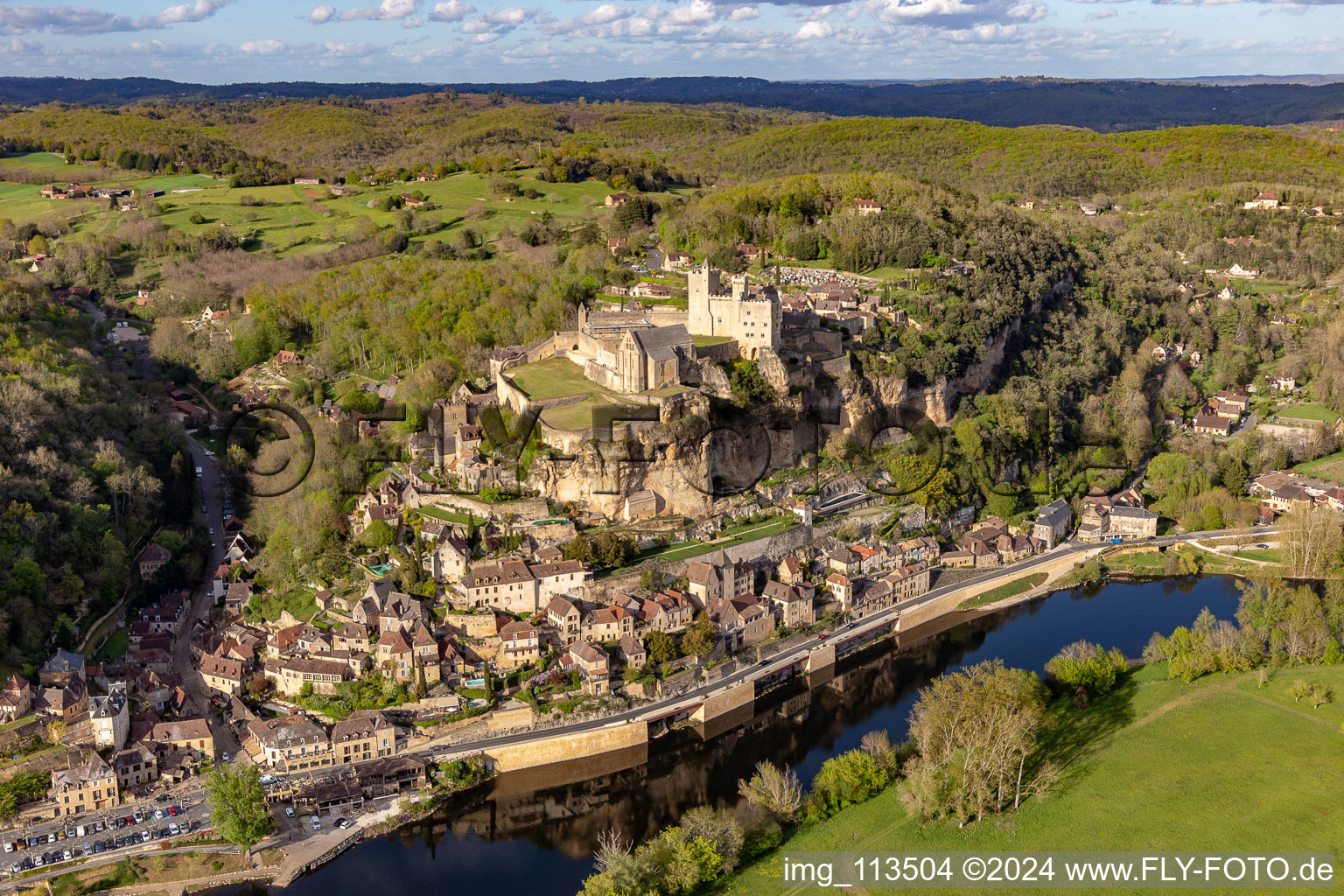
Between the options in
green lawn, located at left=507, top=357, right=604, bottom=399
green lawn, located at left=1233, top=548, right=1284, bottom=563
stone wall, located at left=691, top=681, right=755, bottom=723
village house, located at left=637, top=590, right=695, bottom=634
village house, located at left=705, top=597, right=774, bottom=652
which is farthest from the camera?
green lawn, located at left=1233, top=548, right=1284, bottom=563

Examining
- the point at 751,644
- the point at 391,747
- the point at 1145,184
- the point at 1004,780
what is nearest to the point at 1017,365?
the point at 751,644

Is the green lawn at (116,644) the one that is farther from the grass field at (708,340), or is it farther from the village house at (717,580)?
the grass field at (708,340)

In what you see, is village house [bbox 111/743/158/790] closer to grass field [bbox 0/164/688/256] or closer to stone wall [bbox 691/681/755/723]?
stone wall [bbox 691/681/755/723]

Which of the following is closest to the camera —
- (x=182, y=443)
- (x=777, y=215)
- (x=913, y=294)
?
(x=182, y=443)

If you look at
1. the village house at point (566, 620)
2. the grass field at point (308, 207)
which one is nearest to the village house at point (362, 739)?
the village house at point (566, 620)

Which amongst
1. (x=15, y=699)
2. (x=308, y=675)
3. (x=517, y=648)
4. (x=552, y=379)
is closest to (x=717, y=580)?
(x=517, y=648)

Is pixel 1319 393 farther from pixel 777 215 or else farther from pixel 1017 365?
pixel 777 215

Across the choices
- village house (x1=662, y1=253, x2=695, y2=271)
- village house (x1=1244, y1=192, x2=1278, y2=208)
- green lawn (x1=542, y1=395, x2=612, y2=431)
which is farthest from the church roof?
village house (x1=1244, y1=192, x2=1278, y2=208)
